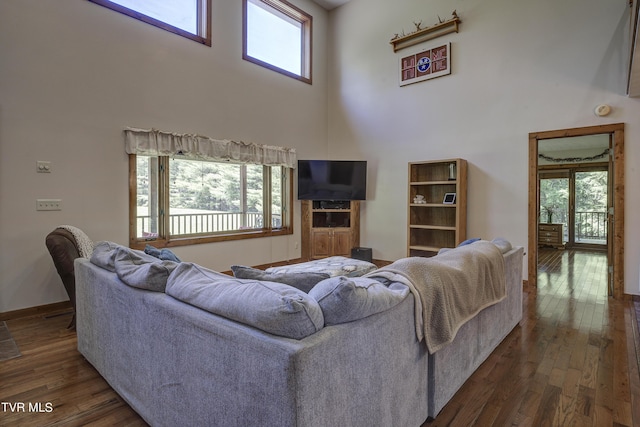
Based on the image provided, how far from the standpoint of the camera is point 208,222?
200 inches

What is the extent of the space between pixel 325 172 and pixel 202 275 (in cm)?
449

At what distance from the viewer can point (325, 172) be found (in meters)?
5.97

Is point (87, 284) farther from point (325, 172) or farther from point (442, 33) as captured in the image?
point (442, 33)

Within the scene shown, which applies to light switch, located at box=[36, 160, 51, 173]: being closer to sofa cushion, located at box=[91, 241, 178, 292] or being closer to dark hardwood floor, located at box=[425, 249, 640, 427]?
sofa cushion, located at box=[91, 241, 178, 292]

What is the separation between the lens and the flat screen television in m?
5.96

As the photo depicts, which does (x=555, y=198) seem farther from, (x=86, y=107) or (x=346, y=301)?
(x=86, y=107)

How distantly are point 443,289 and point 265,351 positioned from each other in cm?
105

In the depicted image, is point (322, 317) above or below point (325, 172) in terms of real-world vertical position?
below

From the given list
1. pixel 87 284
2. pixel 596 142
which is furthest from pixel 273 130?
pixel 596 142

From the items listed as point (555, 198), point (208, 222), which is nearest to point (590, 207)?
point (555, 198)

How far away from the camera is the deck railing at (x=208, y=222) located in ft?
14.5

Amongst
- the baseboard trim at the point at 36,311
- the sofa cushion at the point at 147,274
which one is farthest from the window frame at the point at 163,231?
the sofa cushion at the point at 147,274

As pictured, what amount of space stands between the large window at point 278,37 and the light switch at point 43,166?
10.1 feet

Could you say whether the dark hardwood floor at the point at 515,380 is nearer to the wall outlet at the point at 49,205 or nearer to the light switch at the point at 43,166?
the wall outlet at the point at 49,205
